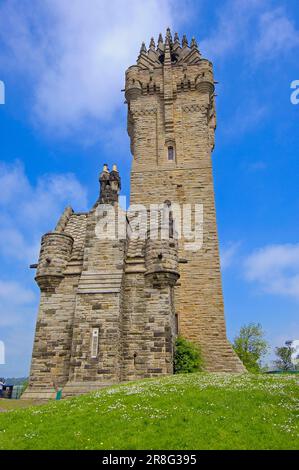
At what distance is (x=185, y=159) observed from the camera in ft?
92.0

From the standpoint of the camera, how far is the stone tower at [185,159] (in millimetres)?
22875

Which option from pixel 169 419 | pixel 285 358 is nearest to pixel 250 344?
pixel 285 358

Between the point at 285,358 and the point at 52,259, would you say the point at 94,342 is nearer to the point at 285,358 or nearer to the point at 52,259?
the point at 52,259

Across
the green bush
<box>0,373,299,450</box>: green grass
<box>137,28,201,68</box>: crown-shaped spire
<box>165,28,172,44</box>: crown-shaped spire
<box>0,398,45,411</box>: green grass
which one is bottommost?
<box>0,373,299,450</box>: green grass

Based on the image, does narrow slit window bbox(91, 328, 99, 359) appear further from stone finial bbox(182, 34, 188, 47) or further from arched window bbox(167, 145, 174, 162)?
stone finial bbox(182, 34, 188, 47)

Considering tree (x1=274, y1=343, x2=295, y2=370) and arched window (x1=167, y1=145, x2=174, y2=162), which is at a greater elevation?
arched window (x1=167, y1=145, x2=174, y2=162)

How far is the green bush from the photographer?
714 inches

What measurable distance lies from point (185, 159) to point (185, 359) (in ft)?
49.0

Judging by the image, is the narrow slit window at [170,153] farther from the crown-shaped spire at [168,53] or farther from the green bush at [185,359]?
the green bush at [185,359]

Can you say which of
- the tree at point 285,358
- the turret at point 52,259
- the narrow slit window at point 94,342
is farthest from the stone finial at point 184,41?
the tree at point 285,358

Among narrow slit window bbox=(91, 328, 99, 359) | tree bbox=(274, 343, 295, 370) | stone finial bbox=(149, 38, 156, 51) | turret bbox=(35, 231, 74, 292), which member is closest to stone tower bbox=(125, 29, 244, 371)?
stone finial bbox=(149, 38, 156, 51)

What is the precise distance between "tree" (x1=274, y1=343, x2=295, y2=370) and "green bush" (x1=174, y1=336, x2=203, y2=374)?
41.7 meters
